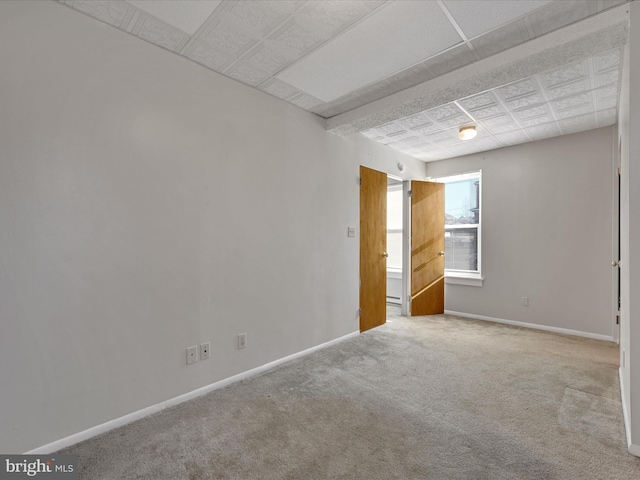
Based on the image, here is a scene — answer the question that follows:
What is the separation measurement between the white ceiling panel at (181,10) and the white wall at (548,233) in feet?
13.6

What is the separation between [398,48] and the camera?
212 centimetres

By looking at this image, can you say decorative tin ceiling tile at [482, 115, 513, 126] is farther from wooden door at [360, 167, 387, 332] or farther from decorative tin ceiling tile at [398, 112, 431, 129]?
wooden door at [360, 167, 387, 332]

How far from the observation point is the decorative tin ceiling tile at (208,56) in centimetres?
215

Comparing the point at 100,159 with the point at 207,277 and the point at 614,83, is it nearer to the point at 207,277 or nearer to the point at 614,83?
the point at 207,277

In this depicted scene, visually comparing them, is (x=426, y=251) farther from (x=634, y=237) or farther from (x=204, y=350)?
(x=204, y=350)

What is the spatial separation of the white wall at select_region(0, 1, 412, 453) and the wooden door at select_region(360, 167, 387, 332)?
3.83ft

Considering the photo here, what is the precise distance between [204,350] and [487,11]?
2946 mm

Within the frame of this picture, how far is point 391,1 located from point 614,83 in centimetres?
233

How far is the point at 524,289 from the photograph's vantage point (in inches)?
164

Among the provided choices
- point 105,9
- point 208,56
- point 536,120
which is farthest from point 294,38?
point 536,120

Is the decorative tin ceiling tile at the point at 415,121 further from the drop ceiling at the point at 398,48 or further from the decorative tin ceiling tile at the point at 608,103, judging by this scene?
the decorative tin ceiling tile at the point at 608,103

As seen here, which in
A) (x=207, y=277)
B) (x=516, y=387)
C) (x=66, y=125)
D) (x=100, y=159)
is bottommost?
(x=516, y=387)

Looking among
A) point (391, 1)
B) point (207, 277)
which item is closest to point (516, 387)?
point (207, 277)

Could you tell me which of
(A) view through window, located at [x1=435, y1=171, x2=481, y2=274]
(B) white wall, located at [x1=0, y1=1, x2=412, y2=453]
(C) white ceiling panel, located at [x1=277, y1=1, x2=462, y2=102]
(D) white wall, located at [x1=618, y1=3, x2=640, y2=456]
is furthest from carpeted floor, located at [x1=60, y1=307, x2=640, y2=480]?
(C) white ceiling panel, located at [x1=277, y1=1, x2=462, y2=102]
